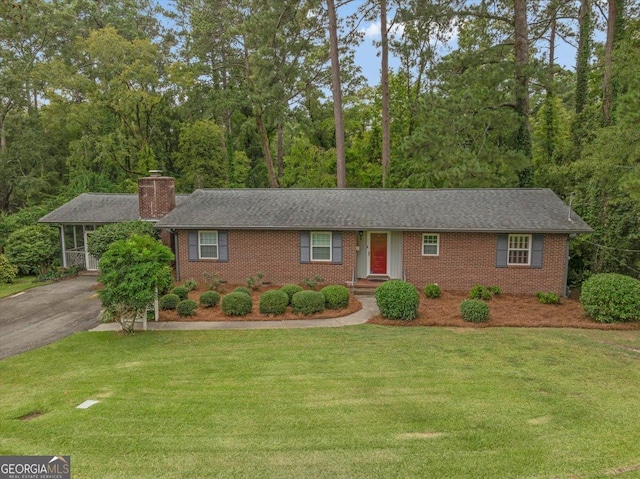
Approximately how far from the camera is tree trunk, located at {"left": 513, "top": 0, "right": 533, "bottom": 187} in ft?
63.0

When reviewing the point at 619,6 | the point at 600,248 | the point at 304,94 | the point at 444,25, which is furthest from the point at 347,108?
the point at 600,248

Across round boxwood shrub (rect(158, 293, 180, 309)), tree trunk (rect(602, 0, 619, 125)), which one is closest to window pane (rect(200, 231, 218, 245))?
round boxwood shrub (rect(158, 293, 180, 309))

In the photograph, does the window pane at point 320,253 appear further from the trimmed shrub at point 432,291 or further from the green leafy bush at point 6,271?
the green leafy bush at point 6,271

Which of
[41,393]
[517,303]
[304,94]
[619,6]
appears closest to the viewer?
[41,393]

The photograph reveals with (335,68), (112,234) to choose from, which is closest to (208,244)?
(112,234)

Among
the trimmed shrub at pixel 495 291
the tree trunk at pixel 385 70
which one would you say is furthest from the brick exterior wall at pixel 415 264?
the tree trunk at pixel 385 70

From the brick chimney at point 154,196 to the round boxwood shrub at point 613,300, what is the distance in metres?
16.5

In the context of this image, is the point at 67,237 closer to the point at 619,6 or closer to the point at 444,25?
the point at 444,25

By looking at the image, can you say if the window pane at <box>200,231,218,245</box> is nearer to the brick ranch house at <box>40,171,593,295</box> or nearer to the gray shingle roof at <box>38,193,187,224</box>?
the brick ranch house at <box>40,171,593,295</box>

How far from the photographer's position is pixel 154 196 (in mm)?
18734

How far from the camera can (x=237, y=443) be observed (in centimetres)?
575

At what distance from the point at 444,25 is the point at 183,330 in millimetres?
18911

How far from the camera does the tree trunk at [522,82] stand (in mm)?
19214

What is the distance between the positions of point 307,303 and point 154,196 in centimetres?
987
